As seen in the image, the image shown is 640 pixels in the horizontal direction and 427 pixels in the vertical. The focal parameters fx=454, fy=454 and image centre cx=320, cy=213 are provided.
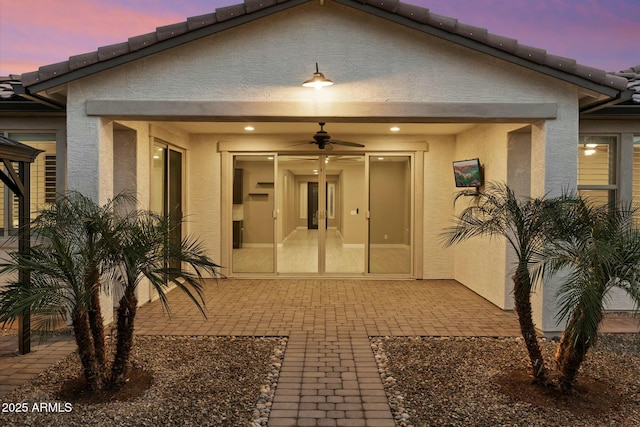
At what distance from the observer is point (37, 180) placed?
270 inches

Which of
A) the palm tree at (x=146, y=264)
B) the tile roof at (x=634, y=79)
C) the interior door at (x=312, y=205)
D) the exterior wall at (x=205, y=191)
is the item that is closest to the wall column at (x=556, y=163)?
the tile roof at (x=634, y=79)

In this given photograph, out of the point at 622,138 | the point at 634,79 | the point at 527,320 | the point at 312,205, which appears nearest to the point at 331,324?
the point at 527,320

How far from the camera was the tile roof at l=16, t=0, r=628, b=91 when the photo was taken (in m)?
5.31

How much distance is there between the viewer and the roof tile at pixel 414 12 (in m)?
5.40

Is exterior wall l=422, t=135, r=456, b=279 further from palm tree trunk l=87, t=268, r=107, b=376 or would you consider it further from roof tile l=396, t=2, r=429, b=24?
palm tree trunk l=87, t=268, r=107, b=376

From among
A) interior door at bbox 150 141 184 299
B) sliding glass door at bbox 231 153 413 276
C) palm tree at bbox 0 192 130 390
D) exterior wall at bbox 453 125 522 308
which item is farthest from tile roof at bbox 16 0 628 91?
sliding glass door at bbox 231 153 413 276

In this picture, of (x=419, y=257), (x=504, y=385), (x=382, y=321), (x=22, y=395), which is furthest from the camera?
(x=419, y=257)

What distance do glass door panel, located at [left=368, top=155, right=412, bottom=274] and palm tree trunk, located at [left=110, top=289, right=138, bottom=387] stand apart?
19.6ft

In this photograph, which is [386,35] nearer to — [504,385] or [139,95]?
[139,95]

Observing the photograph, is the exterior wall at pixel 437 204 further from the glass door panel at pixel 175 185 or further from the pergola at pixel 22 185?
the pergola at pixel 22 185

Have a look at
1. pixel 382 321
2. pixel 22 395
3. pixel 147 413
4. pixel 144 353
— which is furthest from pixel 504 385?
pixel 22 395

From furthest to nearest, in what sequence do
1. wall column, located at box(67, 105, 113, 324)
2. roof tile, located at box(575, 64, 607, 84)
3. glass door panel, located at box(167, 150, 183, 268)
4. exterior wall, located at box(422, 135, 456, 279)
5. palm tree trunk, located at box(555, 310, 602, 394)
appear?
exterior wall, located at box(422, 135, 456, 279), glass door panel, located at box(167, 150, 183, 268), wall column, located at box(67, 105, 113, 324), roof tile, located at box(575, 64, 607, 84), palm tree trunk, located at box(555, 310, 602, 394)

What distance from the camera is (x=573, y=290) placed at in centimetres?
351

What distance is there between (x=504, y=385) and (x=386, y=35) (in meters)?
4.19
